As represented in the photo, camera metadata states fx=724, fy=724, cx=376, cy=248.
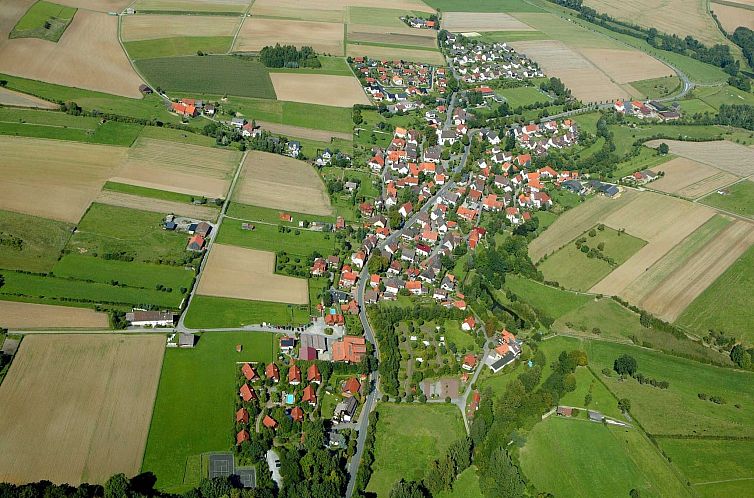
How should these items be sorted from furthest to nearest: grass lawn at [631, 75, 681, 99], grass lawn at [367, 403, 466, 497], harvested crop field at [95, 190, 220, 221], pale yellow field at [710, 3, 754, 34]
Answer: pale yellow field at [710, 3, 754, 34], grass lawn at [631, 75, 681, 99], harvested crop field at [95, 190, 220, 221], grass lawn at [367, 403, 466, 497]

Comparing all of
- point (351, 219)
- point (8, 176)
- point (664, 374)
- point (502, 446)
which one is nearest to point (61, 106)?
point (8, 176)

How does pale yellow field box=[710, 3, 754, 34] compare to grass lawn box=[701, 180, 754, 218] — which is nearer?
grass lawn box=[701, 180, 754, 218]

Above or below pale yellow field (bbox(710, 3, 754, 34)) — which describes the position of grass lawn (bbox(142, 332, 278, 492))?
above

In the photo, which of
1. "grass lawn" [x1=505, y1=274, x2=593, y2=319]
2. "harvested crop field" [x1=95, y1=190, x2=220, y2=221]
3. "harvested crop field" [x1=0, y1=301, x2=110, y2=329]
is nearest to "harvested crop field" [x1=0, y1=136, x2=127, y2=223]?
"harvested crop field" [x1=95, y1=190, x2=220, y2=221]

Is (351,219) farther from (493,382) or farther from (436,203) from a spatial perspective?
(493,382)

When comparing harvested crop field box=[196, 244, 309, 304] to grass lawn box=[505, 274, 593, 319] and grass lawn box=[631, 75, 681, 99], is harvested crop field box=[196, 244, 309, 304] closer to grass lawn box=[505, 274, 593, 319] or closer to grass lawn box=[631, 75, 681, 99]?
grass lawn box=[505, 274, 593, 319]

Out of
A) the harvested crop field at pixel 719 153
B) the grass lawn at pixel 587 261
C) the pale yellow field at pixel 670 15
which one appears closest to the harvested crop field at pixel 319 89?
the grass lawn at pixel 587 261
